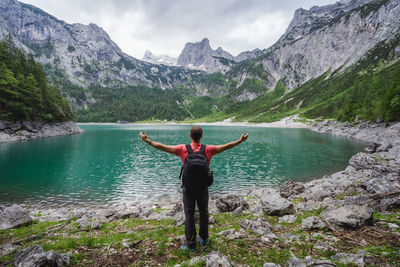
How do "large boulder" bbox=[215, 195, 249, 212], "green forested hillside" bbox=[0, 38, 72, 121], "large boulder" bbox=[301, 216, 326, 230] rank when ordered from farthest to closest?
"green forested hillside" bbox=[0, 38, 72, 121] < "large boulder" bbox=[215, 195, 249, 212] < "large boulder" bbox=[301, 216, 326, 230]

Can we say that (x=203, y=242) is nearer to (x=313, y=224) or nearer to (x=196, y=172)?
(x=196, y=172)

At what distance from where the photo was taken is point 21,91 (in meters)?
66.4

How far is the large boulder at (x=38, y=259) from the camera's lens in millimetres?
5195

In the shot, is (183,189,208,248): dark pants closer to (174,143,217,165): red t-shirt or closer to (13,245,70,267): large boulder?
(174,143,217,165): red t-shirt

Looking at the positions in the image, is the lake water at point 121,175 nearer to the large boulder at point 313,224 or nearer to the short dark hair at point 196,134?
the large boulder at point 313,224

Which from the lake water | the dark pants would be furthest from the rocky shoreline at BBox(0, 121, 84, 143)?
the dark pants

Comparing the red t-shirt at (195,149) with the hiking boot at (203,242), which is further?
the hiking boot at (203,242)

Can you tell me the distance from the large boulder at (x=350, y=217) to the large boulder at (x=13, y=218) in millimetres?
15474

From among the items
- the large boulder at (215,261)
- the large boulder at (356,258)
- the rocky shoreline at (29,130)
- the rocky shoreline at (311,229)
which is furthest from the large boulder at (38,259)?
the rocky shoreline at (29,130)

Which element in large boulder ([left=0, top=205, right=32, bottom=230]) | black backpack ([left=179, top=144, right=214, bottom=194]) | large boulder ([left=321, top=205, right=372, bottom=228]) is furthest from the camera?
large boulder ([left=0, top=205, right=32, bottom=230])

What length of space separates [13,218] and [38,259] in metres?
8.37

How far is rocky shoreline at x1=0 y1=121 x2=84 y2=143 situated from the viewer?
5928 cm

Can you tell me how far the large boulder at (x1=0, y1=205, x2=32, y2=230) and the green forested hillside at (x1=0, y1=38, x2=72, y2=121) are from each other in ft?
222

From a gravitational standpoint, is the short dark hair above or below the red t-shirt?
above
